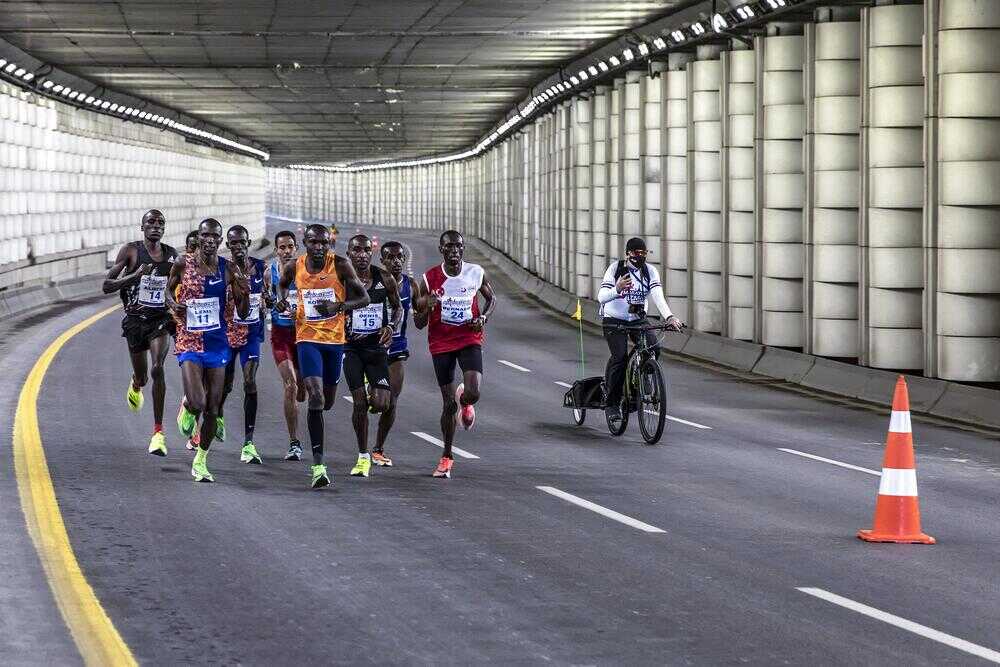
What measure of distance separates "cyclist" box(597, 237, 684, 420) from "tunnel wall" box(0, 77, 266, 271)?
2319 cm

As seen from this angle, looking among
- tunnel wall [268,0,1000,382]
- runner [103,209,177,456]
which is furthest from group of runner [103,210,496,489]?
tunnel wall [268,0,1000,382]

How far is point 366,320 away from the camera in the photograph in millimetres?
14062

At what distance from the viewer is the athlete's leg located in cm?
1466

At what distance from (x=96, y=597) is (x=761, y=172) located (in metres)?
20.4

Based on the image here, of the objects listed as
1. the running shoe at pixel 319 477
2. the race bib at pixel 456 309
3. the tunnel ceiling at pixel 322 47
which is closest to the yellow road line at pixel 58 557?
A: the running shoe at pixel 319 477

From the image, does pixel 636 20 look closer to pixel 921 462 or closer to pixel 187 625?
pixel 921 462

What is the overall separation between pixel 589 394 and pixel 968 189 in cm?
587

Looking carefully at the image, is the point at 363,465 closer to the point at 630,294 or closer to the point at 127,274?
the point at 127,274

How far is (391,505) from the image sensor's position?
1263 centimetres

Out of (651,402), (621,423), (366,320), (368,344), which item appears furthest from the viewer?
(621,423)

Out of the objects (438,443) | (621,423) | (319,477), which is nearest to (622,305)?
(621,423)

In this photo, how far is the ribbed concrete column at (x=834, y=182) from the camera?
2555 centimetres

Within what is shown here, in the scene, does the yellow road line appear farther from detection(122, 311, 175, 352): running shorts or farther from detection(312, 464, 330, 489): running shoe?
detection(312, 464, 330, 489): running shoe

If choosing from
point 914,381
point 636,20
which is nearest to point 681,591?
point 914,381
